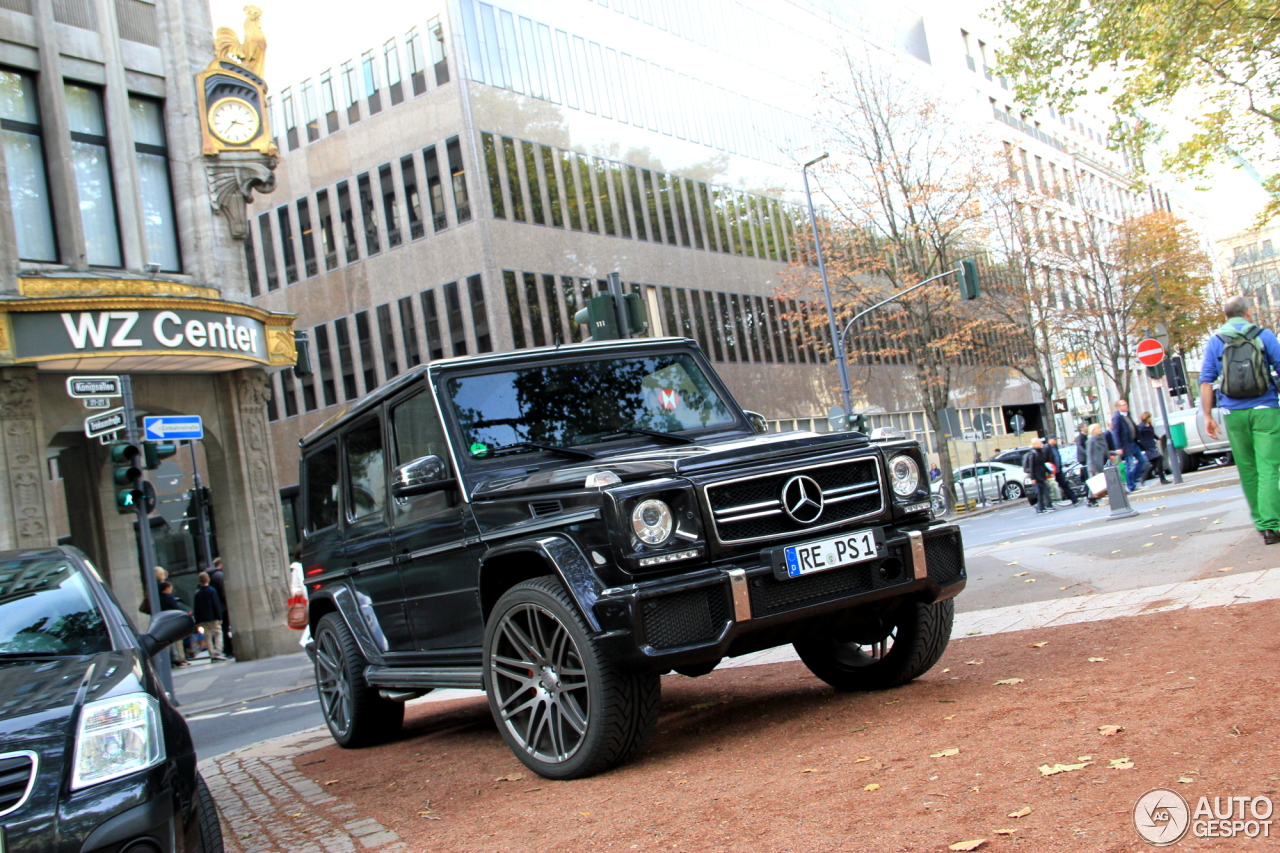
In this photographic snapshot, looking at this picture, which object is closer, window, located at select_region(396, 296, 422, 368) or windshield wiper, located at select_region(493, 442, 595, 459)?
windshield wiper, located at select_region(493, 442, 595, 459)

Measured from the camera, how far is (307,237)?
40906mm

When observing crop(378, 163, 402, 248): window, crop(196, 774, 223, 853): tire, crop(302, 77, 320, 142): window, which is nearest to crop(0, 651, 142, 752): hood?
crop(196, 774, 223, 853): tire

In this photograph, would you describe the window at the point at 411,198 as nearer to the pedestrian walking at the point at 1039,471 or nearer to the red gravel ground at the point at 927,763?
the pedestrian walking at the point at 1039,471

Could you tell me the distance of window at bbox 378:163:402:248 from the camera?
3766 centimetres

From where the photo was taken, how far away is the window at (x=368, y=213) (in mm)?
38406

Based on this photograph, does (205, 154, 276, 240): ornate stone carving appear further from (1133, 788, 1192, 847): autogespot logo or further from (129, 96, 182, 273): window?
(1133, 788, 1192, 847): autogespot logo

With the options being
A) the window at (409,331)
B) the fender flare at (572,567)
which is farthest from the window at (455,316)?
the fender flare at (572,567)

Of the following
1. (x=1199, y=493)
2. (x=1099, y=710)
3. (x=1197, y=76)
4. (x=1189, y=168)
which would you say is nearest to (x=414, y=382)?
(x=1099, y=710)

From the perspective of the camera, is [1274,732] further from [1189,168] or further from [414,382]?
[1189,168]

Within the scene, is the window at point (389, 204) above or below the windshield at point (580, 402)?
above

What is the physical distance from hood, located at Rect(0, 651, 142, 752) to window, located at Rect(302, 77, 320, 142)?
38553mm

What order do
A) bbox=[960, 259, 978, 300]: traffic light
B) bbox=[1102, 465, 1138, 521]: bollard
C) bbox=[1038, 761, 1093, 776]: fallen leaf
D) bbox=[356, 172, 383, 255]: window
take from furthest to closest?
bbox=[356, 172, 383, 255]: window
bbox=[960, 259, 978, 300]: traffic light
bbox=[1102, 465, 1138, 521]: bollard
bbox=[1038, 761, 1093, 776]: fallen leaf

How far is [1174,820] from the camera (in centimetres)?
313

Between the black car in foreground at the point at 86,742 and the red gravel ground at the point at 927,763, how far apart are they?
1068 millimetres
